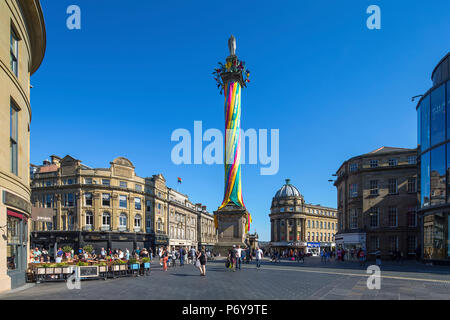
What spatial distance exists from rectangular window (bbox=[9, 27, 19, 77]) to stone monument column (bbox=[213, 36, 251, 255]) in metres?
27.4

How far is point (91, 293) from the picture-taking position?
13.6 meters

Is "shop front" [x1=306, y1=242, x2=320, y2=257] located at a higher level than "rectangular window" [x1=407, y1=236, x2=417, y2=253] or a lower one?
lower

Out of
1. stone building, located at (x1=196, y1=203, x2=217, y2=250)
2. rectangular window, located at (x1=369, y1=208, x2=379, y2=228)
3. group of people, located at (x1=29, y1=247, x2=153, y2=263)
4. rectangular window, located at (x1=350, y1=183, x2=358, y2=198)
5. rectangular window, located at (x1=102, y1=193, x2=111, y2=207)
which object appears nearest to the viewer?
group of people, located at (x1=29, y1=247, x2=153, y2=263)

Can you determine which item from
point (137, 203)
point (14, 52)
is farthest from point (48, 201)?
point (14, 52)

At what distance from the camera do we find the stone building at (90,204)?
57.2 metres

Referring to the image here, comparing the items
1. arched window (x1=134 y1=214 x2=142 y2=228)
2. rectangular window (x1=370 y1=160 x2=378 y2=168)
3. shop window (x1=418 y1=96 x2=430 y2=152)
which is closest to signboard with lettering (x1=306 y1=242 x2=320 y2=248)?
arched window (x1=134 y1=214 x2=142 y2=228)

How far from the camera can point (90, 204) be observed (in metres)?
58.7

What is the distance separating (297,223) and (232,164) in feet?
228

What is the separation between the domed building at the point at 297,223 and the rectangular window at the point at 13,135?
9553cm

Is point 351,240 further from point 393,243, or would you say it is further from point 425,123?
point 425,123

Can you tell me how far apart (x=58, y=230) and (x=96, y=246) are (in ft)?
20.6

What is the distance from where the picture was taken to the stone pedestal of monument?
130 ft

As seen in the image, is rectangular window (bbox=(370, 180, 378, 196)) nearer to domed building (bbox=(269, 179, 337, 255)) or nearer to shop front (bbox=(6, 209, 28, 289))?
shop front (bbox=(6, 209, 28, 289))

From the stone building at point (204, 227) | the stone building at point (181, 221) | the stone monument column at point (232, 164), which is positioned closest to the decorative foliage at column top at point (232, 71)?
the stone monument column at point (232, 164)
